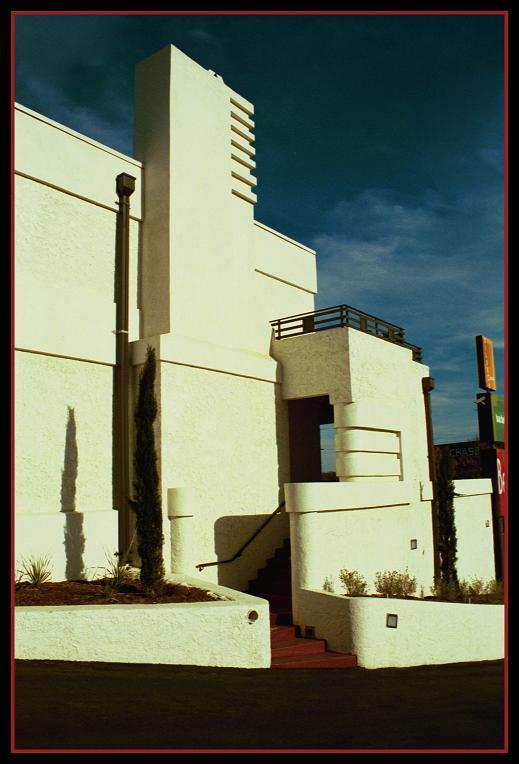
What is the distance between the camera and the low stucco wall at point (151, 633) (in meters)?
7.91

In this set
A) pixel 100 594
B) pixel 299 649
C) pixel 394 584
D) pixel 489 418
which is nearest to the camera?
pixel 100 594

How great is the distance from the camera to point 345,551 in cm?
1310

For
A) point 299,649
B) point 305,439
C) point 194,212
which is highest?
point 194,212

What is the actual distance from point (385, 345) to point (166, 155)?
7.49m

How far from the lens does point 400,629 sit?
10773 mm

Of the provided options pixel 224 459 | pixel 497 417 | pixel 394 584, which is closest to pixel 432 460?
pixel 497 417

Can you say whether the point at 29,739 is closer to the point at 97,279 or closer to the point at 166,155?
the point at 97,279

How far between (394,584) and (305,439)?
16.6ft

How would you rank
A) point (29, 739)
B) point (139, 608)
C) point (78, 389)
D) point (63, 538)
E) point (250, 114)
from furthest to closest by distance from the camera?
point (250, 114) < point (78, 389) < point (63, 538) < point (139, 608) < point (29, 739)

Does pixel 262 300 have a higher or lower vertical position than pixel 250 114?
lower

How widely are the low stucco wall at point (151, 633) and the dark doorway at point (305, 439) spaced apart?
758 cm

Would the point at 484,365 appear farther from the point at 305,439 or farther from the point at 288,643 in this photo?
the point at 288,643

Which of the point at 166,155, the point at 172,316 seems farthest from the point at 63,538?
the point at 166,155

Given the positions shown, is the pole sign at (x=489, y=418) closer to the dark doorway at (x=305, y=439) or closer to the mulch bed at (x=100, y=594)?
the dark doorway at (x=305, y=439)
